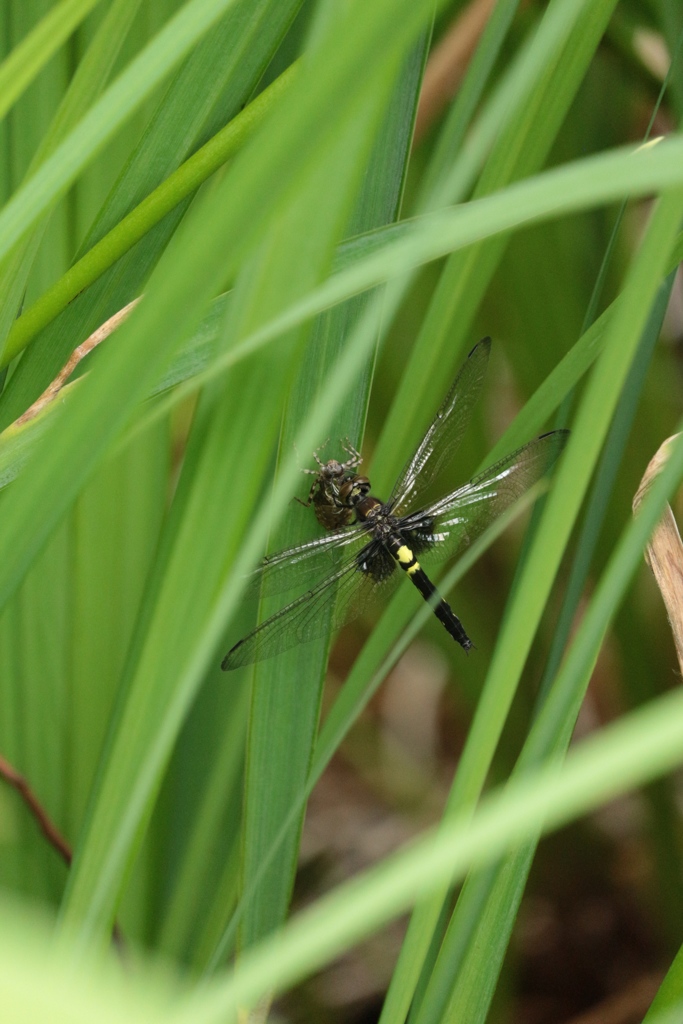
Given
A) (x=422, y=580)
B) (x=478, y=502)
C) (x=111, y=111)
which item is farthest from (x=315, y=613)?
(x=111, y=111)

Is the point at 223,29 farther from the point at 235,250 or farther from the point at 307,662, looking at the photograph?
the point at 307,662

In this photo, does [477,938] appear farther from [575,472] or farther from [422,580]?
[422,580]

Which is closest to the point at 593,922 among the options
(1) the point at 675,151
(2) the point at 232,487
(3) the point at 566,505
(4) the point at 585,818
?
(4) the point at 585,818

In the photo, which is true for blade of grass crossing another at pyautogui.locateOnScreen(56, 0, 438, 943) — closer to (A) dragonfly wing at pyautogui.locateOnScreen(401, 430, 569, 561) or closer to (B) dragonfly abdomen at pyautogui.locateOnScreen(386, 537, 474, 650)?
(A) dragonfly wing at pyautogui.locateOnScreen(401, 430, 569, 561)

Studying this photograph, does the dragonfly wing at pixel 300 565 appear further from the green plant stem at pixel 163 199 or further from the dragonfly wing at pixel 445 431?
the green plant stem at pixel 163 199

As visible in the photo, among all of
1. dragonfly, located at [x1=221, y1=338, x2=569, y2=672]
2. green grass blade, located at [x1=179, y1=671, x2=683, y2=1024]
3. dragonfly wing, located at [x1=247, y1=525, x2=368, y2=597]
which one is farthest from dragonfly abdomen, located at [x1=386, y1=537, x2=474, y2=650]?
green grass blade, located at [x1=179, y1=671, x2=683, y2=1024]
